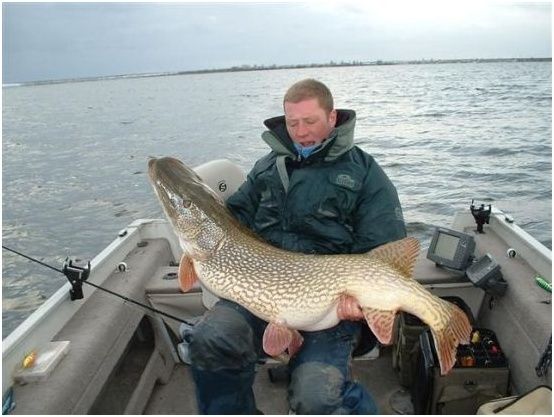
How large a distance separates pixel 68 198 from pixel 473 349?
1270cm

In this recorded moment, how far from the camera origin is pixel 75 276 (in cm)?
320

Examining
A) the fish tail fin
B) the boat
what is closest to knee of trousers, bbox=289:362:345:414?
the fish tail fin

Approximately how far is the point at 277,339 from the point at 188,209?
0.96 m

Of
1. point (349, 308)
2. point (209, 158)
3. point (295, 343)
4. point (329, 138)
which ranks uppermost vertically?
point (329, 138)

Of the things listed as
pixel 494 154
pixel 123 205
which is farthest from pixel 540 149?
pixel 123 205

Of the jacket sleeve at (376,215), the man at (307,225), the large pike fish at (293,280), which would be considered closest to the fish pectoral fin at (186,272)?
the large pike fish at (293,280)

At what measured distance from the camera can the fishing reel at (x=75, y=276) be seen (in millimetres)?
3184

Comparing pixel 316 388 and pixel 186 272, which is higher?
pixel 186 272

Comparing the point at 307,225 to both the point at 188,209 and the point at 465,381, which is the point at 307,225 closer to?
the point at 188,209

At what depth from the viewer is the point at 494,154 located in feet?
46.4

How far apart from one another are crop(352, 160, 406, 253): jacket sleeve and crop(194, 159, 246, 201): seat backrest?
1329 millimetres

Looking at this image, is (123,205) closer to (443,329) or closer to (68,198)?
(68,198)

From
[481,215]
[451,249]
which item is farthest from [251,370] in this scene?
[481,215]

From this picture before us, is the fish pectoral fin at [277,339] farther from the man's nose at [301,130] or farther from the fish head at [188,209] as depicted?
the man's nose at [301,130]
